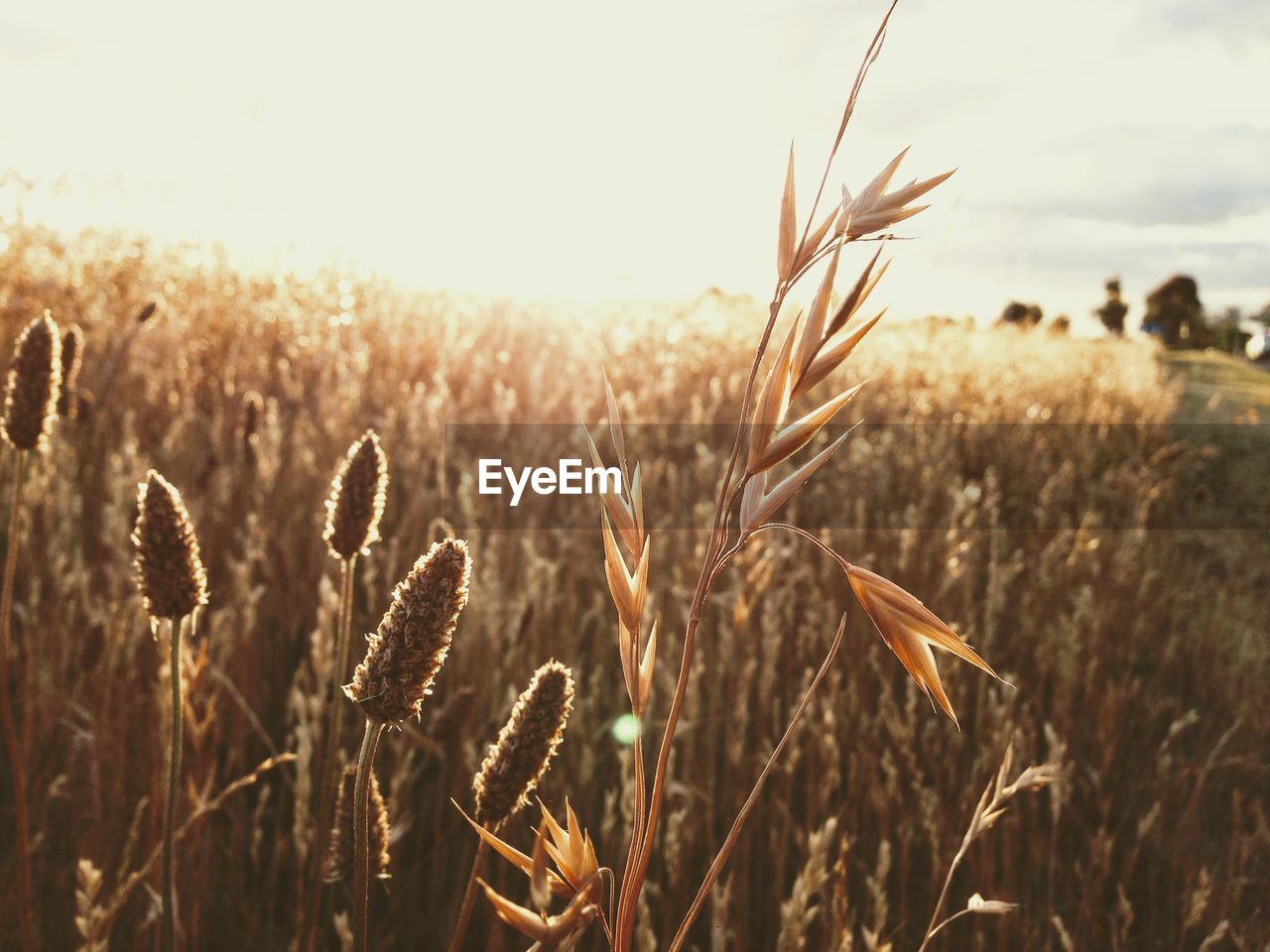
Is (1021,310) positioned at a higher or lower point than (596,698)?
higher

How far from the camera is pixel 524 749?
659 mm

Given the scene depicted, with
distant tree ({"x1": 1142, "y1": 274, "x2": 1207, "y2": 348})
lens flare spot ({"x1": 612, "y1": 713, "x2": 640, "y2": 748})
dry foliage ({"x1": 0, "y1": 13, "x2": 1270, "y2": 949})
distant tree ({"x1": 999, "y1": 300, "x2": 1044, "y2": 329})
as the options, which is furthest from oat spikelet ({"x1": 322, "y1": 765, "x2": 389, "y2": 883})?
distant tree ({"x1": 999, "y1": 300, "x2": 1044, "y2": 329})

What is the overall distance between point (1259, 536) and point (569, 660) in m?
6.79

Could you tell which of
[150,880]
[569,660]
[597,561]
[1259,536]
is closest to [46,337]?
[150,880]

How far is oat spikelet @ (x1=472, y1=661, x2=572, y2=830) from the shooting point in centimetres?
66

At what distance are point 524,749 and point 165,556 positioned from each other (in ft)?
1.15

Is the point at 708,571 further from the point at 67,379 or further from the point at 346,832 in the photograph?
the point at 67,379

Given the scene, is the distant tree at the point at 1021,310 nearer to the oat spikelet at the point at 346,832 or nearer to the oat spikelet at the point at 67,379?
the oat spikelet at the point at 67,379

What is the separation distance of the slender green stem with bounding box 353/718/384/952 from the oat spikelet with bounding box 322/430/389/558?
0.86 ft

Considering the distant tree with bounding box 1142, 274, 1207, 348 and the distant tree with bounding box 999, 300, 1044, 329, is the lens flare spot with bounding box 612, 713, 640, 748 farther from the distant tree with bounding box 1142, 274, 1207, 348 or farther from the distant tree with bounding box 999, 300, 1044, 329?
the distant tree with bounding box 999, 300, 1044, 329

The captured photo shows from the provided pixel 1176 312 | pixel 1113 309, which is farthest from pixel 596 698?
pixel 1176 312

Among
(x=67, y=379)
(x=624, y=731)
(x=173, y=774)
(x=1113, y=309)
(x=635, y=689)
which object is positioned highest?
(x=1113, y=309)

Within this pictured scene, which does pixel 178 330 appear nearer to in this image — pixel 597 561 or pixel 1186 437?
pixel 597 561

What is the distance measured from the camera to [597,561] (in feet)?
9.41
